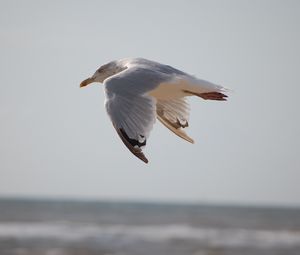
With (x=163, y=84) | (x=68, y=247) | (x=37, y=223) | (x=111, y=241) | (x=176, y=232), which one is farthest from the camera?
(x=37, y=223)

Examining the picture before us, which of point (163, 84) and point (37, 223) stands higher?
point (163, 84)

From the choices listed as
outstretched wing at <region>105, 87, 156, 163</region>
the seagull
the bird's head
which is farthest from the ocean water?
outstretched wing at <region>105, 87, 156, 163</region>

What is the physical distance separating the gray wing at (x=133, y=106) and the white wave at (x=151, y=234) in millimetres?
11179

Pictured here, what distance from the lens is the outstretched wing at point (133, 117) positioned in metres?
3.65

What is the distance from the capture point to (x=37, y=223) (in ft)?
65.1

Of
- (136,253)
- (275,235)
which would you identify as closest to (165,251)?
(136,253)

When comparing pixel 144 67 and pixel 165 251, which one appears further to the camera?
pixel 165 251

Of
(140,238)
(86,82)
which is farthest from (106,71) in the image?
(140,238)

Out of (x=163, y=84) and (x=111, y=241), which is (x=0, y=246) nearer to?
(x=111, y=241)

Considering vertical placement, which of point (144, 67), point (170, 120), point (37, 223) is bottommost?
point (37, 223)

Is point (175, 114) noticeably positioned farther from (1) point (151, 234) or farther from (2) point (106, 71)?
(1) point (151, 234)

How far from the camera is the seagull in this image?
3.80 m

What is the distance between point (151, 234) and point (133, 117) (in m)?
13.5

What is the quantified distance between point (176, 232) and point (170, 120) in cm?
1279
